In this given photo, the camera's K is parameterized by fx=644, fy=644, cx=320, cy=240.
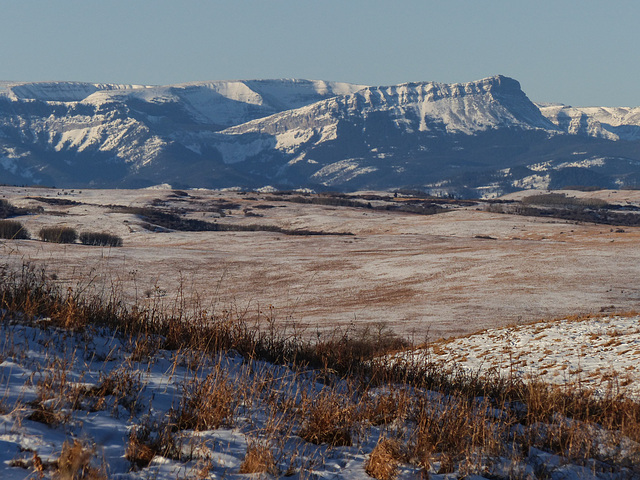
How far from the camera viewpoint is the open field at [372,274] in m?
38.2

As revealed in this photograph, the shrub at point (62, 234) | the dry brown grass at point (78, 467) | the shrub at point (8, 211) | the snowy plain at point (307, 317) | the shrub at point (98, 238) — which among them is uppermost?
the dry brown grass at point (78, 467)

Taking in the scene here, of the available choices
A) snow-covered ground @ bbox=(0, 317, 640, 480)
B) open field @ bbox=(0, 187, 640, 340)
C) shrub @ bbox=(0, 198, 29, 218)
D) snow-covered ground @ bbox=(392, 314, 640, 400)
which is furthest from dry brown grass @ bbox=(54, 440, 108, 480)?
shrub @ bbox=(0, 198, 29, 218)

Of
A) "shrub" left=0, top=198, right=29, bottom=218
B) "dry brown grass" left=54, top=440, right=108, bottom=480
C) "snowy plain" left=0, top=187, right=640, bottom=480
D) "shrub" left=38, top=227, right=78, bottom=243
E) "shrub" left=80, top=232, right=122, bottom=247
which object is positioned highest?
"dry brown grass" left=54, top=440, right=108, bottom=480

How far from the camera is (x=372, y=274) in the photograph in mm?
57562

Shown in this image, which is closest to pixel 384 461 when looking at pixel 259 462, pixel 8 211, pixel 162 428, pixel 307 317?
pixel 259 462

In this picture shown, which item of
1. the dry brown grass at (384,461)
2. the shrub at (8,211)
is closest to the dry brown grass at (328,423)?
the dry brown grass at (384,461)

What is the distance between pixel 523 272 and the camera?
2048 inches

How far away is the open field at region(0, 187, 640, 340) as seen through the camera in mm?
38250

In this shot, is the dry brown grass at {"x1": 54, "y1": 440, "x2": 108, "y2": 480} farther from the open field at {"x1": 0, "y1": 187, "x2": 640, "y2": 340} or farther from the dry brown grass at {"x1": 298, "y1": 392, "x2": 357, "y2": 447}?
the open field at {"x1": 0, "y1": 187, "x2": 640, "y2": 340}

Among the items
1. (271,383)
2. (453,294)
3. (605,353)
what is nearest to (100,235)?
(453,294)

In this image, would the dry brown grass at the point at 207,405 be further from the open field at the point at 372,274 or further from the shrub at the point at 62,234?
the shrub at the point at 62,234

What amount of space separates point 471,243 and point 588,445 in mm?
75450

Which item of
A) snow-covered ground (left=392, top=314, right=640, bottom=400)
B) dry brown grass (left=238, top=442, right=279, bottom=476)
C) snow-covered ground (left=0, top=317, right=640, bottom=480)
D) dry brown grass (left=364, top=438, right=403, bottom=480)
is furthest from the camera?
snow-covered ground (left=392, top=314, right=640, bottom=400)

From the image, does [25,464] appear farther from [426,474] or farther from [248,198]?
[248,198]
